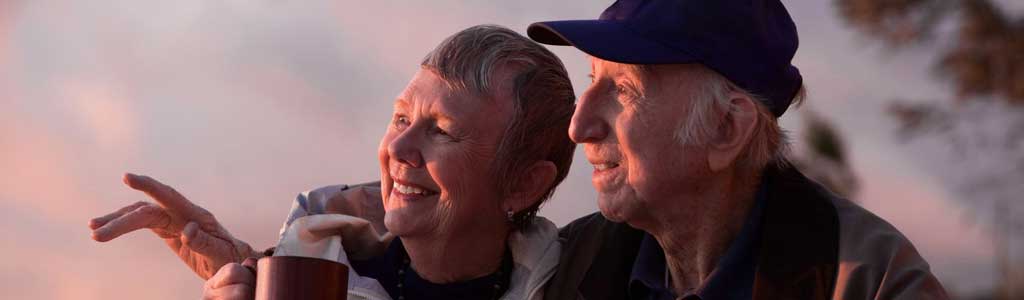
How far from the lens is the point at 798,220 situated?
218 cm

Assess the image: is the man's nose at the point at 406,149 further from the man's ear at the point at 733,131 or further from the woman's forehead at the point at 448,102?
the man's ear at the point at 733,131

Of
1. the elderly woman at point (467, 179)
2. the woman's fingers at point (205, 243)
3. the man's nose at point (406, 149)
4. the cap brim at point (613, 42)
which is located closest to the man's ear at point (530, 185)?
the elderly woman at point (467, 179)

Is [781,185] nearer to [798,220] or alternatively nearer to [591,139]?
[798,220]

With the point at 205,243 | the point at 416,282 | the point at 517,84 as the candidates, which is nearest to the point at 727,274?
the point at 517,84

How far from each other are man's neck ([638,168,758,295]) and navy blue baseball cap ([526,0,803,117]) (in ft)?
0.61

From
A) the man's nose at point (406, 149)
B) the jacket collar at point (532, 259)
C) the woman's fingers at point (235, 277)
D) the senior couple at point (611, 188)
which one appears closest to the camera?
the woman's fingers at point (235, 277)

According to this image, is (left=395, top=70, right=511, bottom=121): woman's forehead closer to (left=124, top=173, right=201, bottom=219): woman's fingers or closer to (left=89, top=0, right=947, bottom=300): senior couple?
(left=89, top=0, right=947, bottom=300): senior couple

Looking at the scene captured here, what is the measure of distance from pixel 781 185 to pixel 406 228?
0.77 meters

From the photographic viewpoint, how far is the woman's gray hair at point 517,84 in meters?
2.41

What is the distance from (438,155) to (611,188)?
0.38 m

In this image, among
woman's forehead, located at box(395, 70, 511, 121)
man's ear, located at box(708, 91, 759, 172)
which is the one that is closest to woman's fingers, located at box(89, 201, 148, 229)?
woman's forehead, located at box(395, 70, 511, 121)

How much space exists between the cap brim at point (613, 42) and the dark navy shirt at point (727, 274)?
0.36 metres

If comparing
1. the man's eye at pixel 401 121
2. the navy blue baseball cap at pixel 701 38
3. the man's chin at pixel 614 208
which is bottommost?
the man's chin at pixel 614 208

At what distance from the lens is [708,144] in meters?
2.19
